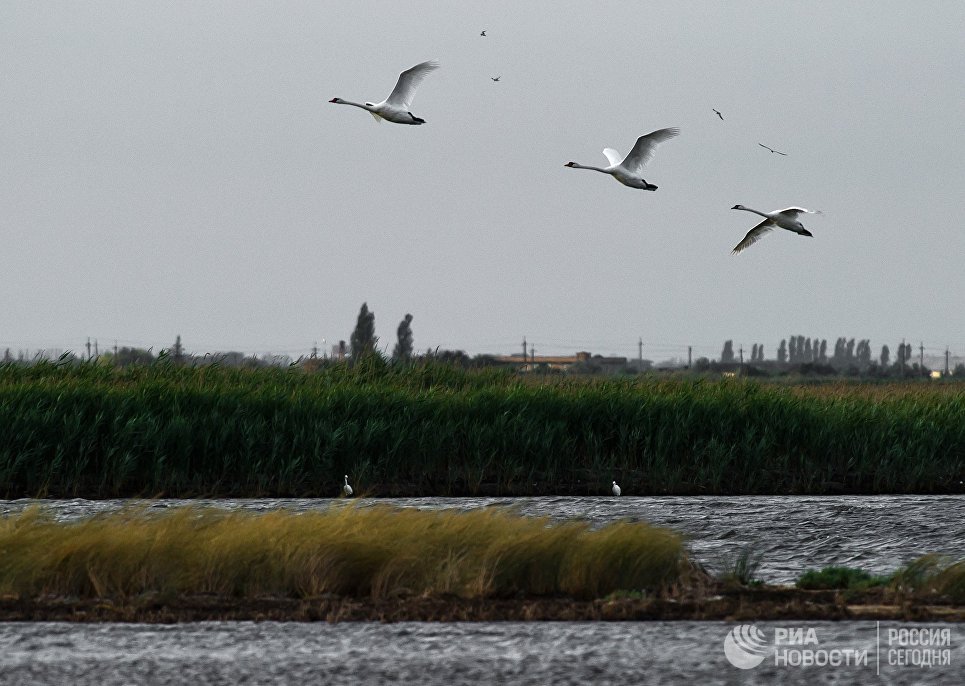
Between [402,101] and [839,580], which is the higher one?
[402,101]

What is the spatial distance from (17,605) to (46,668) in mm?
1712

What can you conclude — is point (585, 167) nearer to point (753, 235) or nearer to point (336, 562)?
point (753, 235)

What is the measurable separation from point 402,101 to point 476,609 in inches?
426

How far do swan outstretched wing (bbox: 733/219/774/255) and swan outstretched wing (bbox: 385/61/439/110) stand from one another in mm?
5658

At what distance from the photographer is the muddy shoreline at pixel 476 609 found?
26.0 feet

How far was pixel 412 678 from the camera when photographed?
6543mm

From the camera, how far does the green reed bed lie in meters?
18.1

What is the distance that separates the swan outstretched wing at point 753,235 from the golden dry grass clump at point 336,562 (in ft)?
37.5

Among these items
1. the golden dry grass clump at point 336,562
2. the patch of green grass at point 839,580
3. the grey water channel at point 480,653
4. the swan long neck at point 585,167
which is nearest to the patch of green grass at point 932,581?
the patch of green grass at point 839,580
